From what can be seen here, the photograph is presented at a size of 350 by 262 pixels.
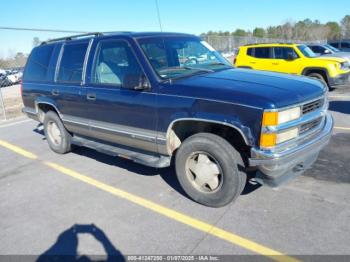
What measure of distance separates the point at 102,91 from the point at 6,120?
272 inches

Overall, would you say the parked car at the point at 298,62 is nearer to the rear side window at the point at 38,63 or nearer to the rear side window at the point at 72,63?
the rear side window at the point at 38,63

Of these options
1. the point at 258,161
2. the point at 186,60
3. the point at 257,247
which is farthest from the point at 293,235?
the point at 186,60

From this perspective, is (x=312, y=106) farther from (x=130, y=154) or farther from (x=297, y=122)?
(x=130, y=154)

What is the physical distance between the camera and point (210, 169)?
3834 mm

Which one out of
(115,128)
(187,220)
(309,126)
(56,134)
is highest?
(309,126)

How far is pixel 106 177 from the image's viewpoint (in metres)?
5.08

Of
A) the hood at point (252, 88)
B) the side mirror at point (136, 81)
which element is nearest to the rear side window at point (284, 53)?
the hood at point (252, 88)

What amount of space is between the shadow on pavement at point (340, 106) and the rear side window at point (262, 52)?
11.9 ft

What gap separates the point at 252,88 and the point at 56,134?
13.8 feet

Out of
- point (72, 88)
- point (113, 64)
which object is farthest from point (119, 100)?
point (72, 88)

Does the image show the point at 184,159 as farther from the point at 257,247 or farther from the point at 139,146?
the point at 257,247

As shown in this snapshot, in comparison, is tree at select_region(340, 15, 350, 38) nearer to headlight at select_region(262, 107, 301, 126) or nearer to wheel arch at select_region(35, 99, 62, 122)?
wheel arch at select_region(35, 99, 62, 122)

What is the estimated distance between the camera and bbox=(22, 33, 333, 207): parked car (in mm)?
3385

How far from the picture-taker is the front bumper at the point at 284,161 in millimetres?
3312
